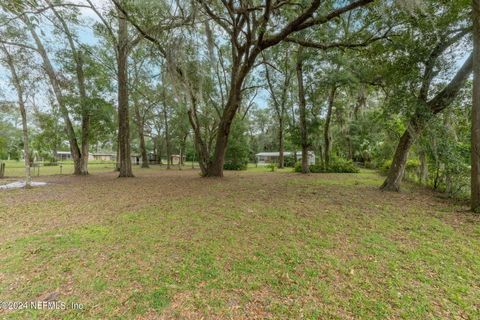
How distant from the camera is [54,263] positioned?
2.56 metres

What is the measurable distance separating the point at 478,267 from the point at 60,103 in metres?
14.8

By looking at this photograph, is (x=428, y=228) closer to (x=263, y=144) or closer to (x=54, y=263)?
Result: (x=54, y=263)

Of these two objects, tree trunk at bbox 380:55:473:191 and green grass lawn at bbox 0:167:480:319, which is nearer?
green grass lawn at bbox 0:167:480:319

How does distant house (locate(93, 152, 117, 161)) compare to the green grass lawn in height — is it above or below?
above

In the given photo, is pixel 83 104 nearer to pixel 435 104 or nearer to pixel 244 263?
pixel 244 263

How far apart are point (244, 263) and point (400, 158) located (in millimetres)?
6603

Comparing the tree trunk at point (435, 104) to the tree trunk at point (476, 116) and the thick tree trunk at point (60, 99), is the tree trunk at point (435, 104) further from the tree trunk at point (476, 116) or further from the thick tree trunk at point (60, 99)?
the thick tree trunk at point (60, 99)

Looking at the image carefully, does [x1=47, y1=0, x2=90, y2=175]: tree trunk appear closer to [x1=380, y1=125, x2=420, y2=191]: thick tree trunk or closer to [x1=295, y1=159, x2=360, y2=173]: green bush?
[x1=295, y1=159, x2=360, y2=173]: green bush

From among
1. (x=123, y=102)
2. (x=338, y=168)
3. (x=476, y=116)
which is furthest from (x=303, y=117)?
(x=123, y=102)

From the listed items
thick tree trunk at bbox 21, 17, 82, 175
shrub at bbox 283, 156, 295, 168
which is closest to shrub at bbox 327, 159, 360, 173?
shrub at bbox 283, 156, 295, 168

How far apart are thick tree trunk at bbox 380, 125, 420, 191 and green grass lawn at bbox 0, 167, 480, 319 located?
2.25m

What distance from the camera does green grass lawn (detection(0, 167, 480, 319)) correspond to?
1921 mm

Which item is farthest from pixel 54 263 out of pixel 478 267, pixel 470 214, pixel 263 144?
pixel 263 144

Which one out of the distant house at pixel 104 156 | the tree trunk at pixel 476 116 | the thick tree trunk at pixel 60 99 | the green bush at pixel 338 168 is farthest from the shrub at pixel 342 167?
the distant house at pixel 104 156
